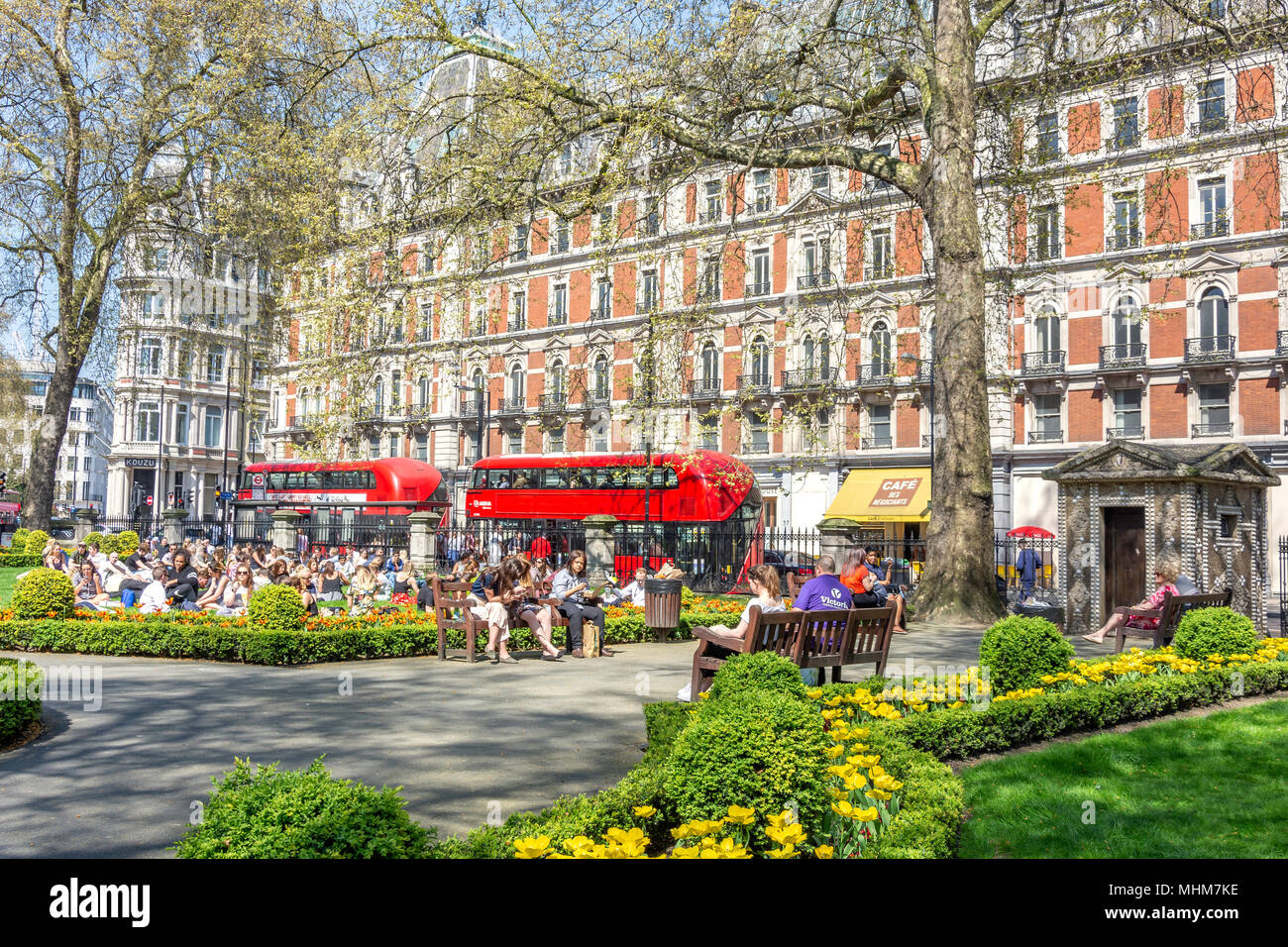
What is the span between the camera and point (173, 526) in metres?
26.3

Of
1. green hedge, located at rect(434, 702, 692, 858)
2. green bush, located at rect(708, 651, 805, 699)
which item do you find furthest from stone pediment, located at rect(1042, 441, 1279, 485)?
green hedge, located at rect(434, 702, 692, 858)

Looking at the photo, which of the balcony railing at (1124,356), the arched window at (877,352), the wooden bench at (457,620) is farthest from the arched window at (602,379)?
the wooden bench at (457,620)

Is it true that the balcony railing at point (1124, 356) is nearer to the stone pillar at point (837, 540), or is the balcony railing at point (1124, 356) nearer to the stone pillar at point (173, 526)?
the stone pillar at point (837, 540)

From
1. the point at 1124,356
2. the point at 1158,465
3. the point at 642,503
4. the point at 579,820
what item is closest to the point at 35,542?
the point at 642,503

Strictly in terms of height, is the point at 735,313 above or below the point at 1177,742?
above

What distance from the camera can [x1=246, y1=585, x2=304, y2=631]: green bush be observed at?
12000 mm

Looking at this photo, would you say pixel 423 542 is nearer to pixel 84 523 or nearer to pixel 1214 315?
pixel 84 523

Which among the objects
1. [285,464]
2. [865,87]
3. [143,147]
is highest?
[143,147]

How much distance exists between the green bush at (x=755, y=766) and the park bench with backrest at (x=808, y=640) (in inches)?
115

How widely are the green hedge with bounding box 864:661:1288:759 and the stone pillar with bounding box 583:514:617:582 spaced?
516 inches

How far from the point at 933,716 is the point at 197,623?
30.6 feet

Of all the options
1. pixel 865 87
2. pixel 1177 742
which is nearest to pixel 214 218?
pixel 865 87
